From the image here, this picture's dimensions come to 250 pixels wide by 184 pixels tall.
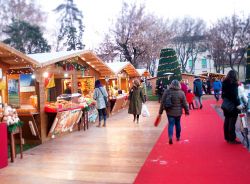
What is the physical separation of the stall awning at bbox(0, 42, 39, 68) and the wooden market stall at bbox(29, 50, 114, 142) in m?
0.33

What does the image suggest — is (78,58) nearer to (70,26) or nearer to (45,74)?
(45,74)

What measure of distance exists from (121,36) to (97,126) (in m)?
19.2

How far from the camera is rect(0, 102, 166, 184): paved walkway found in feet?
17.2

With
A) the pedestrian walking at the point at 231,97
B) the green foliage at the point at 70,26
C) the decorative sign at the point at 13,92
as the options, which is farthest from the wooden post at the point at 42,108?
the green foliage at the point at 70,26

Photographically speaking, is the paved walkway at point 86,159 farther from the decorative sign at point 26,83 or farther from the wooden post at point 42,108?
the decorative sign at point 26,83

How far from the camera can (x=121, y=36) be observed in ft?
95.3

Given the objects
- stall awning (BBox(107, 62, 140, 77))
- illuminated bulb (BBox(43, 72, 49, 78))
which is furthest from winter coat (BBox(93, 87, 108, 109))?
stall awning (BBox(107, 62, 140, 77))

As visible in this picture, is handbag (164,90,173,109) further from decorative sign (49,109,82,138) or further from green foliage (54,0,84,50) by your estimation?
green foliage (54,0,84,50)

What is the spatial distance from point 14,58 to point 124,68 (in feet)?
35.1

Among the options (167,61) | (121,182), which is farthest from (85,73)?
(167,61)

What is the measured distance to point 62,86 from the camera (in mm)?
11430

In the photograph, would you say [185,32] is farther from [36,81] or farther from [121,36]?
[36,81]

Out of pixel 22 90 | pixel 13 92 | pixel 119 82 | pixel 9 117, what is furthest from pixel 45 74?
pixel 119 82

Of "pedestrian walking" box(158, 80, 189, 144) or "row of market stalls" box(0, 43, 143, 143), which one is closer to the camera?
"pedestrian walking" box(158, 80, 189, 144)
